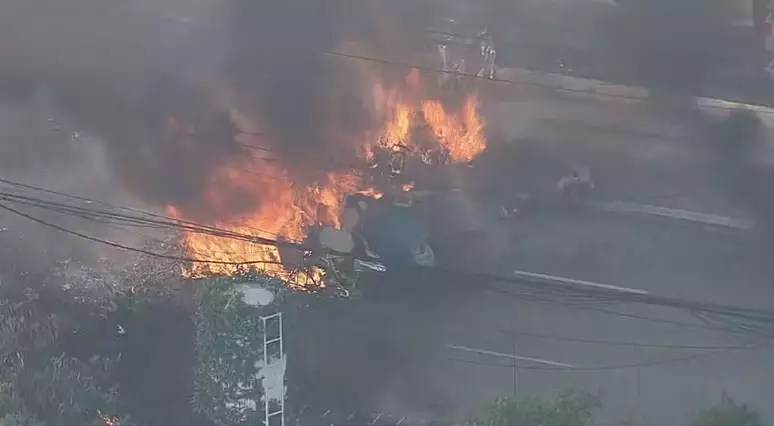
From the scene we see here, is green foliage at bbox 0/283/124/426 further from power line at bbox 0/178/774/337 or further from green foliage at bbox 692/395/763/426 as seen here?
green foliage at bbox 692/395/763/426

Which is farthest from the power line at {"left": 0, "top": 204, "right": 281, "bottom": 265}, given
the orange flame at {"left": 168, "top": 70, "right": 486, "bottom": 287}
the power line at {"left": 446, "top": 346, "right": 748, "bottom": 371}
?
the power line at {"left": 446, "top": 346, "right": 748, "bottom": 371}

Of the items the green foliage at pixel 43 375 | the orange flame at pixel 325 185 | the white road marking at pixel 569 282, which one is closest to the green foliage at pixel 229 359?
the green foliage at pixel 43 375

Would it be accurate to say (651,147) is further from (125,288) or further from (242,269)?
(125,288)

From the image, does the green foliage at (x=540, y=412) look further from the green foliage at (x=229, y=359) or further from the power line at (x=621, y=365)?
the green foliage at (x=229, y=359)

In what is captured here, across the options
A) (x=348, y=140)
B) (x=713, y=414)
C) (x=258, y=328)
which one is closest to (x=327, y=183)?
(x=348, y=140)

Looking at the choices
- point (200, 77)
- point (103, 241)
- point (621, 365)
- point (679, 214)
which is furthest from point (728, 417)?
point (200, 77)

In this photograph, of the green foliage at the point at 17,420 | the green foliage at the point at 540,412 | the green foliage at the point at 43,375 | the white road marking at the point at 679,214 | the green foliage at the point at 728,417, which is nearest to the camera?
the green foliage at the point at 540,412

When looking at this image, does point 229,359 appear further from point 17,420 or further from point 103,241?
point 103,241
